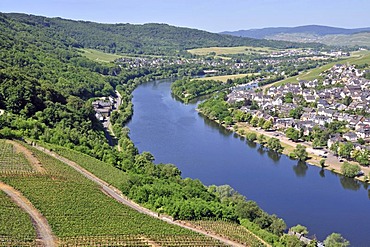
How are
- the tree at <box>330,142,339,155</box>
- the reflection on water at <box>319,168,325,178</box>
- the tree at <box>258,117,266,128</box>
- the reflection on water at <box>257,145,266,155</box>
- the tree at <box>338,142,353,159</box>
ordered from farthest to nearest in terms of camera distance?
the tree at <box>258,117,266,128</box> → the reflection on water at <box>257,145,266,155</box> → the tree at <box>330,142,339,155</box> → the tree at <box>338,142,353,159</box> → the reflection on water at <box>319,168,325,178</box>

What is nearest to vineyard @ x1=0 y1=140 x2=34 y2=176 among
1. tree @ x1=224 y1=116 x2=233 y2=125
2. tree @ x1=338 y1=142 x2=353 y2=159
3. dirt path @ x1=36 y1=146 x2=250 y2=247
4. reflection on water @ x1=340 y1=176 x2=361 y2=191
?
dirt path @ x1=36 y1=146 x2=250 y2=247

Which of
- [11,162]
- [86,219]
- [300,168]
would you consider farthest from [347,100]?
[86,219]

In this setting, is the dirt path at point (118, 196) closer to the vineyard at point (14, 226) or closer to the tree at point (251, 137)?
the vineyard at point (14, 226)

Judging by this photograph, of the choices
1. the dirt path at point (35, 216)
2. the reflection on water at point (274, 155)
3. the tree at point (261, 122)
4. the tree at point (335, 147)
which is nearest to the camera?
the dirt path at point (35, 216)

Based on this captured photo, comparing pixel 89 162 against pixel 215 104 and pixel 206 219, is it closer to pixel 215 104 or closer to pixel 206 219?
pixel 206 219

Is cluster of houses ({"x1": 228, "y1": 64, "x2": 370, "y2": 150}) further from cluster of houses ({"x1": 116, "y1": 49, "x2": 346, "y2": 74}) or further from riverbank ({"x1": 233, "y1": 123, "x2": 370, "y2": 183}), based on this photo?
cluster of houses ({"x1": 116, "y1": 49, "x2": 346, "y2": 74})

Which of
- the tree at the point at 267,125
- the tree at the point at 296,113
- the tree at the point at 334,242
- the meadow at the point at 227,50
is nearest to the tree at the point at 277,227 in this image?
the tree at the point at 334,242
